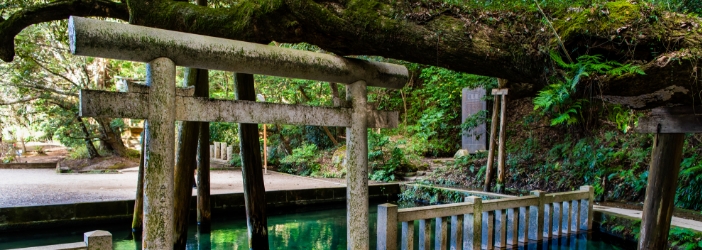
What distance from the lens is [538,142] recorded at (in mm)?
12648

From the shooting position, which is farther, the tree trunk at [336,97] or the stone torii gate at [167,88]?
the tree trunk at [336,97]

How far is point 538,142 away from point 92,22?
1236 cm

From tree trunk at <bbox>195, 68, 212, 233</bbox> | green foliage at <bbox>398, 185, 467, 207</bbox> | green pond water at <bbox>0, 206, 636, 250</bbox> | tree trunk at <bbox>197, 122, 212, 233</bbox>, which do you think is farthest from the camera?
green foliage at <bbox>398, 185, 467, 207</bbox>

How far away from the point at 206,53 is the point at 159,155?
766 millimetres

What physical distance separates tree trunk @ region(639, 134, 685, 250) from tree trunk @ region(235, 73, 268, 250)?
5.07 m

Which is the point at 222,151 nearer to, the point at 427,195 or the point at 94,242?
the point at 427,195

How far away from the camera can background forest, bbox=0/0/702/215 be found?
21.2 ft

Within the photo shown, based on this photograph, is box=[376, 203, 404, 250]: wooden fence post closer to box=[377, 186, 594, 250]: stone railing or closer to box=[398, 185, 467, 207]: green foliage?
box=[377, 186, 594, 250]: stone railing

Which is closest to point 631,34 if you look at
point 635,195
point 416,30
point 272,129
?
point 416,30

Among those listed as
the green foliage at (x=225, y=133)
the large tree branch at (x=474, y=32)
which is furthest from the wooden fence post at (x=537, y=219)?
the green foliage at (x=225, y=133)

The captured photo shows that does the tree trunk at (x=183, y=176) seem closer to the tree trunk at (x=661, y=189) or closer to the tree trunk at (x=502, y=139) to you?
the tree trunk at (x=661, y=189)

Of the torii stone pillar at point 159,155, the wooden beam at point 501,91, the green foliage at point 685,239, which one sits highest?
the wooden beam at point 501,91

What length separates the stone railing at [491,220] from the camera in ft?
15.7

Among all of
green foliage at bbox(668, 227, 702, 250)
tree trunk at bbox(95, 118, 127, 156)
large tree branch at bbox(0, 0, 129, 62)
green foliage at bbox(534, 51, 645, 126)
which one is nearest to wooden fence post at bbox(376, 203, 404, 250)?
green foliage at bbox(534, 51, 645, 126)
